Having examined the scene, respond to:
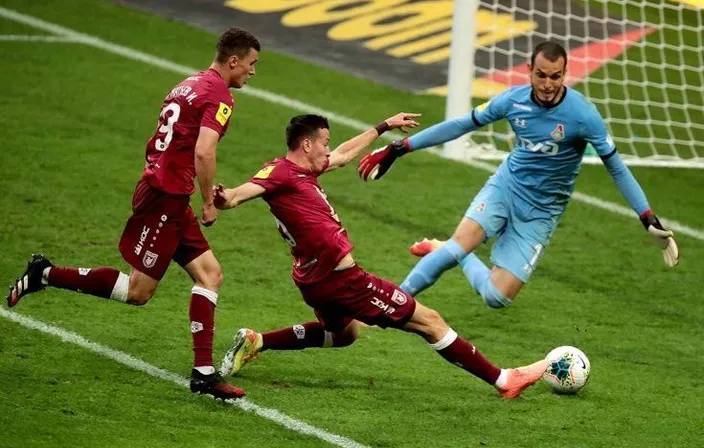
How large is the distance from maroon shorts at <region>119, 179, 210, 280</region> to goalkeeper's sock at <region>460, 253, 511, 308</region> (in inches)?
82.7

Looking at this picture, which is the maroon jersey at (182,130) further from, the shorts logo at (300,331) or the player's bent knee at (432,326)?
the player's bent knee at (432,326)

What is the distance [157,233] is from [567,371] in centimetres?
248

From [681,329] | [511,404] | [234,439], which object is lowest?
[681,329]

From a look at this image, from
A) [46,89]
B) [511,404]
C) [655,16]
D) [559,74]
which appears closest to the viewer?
[511,404]

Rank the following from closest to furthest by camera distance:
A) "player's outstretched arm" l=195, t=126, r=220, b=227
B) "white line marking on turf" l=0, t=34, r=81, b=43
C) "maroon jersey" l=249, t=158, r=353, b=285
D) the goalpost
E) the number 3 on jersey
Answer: "player's outstretched arm" l=195, t=126, r=220, b=227 → "maroon jersey" l=249, t=158, r=353, b=285 → the number 3 on jersey → the goalpost → "white line marking on turf" l=0, t=34, r=81, b=43

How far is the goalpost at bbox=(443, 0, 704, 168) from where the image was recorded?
48.5 ft

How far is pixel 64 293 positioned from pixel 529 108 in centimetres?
341

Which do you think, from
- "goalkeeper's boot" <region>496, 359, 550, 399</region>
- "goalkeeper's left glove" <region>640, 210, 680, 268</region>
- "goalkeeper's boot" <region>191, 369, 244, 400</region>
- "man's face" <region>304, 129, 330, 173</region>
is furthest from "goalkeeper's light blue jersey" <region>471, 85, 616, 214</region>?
"goalkeeper's boot" <region>191, 369, 244, 400</region>

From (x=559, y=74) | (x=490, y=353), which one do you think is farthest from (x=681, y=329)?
(x=559, y=74)

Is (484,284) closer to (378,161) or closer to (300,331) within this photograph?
(378,161)

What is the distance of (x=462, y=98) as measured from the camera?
1362 cm

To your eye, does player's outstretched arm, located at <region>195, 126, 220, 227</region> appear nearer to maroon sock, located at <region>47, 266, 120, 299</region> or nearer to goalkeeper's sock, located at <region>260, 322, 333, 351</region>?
maroon sock, located at <region>47, 266, 120, 299</region>

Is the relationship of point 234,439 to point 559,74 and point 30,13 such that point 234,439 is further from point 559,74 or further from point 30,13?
point 30,13

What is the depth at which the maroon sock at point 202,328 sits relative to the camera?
802cm
